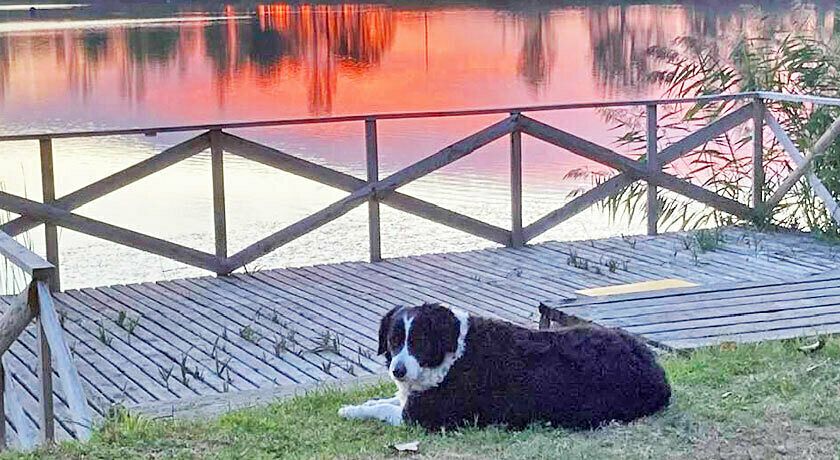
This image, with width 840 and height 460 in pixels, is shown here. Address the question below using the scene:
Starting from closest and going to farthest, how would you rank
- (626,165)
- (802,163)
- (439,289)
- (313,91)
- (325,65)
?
(439,289) → (802,163) → (626,165) → (313,91) → (325,65)

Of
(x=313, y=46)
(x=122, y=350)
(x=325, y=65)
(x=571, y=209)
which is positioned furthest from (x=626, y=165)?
(x=313, y=46)

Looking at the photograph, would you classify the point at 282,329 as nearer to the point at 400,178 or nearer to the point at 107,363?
the point at 107,363

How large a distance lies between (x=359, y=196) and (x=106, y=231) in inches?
66.2

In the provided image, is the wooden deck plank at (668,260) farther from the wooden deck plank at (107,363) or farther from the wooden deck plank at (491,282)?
the wooden deck plank at (107,363)

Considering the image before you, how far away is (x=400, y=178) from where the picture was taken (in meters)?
8.85

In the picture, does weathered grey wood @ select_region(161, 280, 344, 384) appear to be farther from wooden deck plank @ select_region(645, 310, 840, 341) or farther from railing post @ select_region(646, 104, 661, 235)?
railing post @ select_region(646, 104, 661, 235)

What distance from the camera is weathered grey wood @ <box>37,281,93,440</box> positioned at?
181 inches

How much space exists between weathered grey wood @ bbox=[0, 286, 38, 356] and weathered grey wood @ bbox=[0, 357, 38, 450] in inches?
14.3

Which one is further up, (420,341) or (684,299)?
(420,341)

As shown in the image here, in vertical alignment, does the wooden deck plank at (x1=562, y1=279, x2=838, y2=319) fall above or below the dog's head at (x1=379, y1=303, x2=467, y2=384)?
below

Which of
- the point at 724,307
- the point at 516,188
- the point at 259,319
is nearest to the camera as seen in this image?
the point at 724,307

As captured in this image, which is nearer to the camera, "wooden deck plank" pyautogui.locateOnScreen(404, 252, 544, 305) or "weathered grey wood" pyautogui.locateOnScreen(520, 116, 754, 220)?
"wooden deck plank" pyautogui.locateOnScreen(404, 252, 544, 305)

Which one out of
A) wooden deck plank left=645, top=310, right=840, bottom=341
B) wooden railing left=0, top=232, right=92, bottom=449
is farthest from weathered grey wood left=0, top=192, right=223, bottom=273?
wooden deck plank left=645, top=310, right=840, bottom=341

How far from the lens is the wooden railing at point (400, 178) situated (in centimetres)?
809
